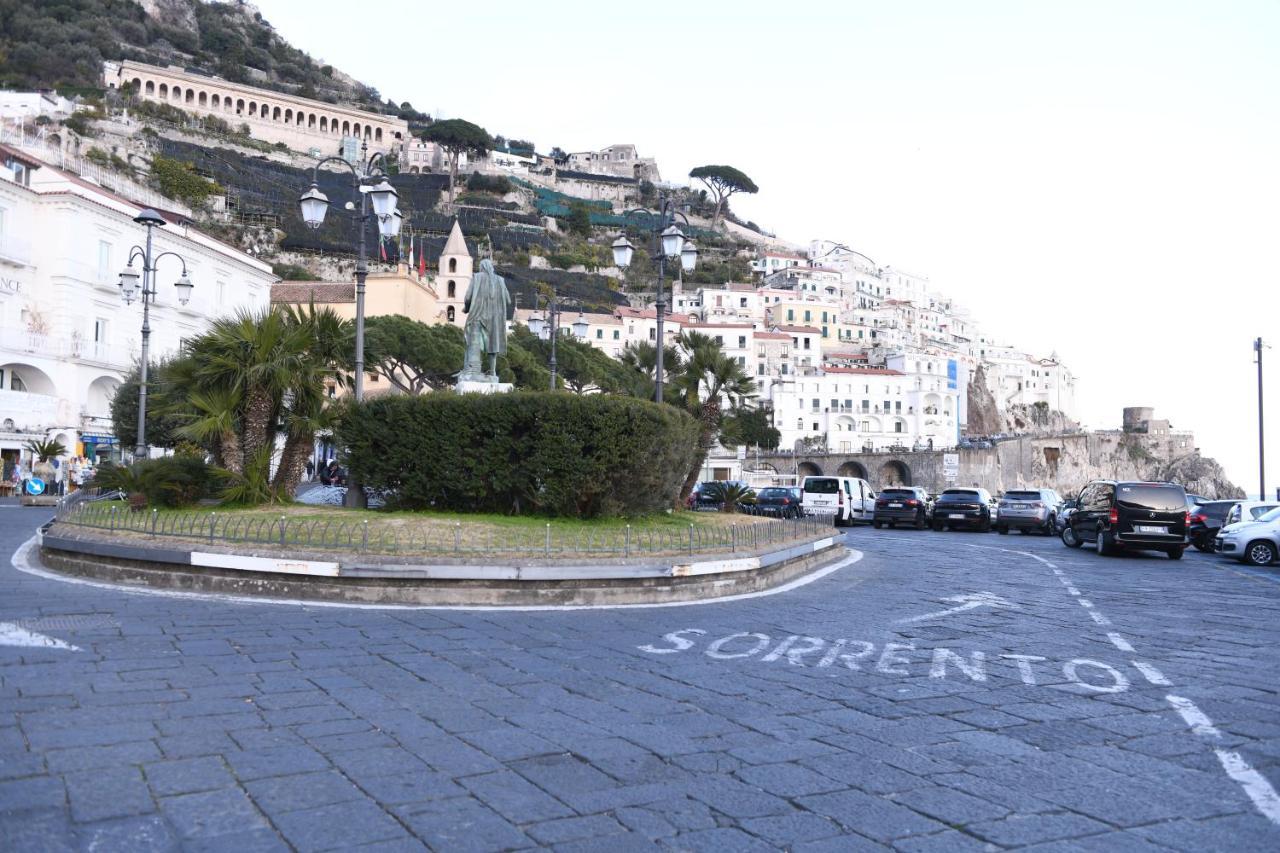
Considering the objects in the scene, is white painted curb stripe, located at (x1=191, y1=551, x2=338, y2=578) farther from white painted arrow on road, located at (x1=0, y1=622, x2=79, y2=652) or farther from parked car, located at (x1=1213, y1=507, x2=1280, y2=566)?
parked car, located at (x1=1213, y1=507, x2=1280, y2=566)

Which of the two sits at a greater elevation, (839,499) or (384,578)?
(839,499)

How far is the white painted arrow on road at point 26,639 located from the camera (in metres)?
6.64

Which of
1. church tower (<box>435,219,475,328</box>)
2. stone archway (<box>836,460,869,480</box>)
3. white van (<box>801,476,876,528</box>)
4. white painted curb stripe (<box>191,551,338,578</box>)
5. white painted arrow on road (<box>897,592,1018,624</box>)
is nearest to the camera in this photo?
white painted curb stripe (<box>191,551,338,578</box>)

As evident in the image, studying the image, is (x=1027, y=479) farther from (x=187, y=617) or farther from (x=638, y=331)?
(x=187, y=617)

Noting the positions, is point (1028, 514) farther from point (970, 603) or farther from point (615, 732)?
point (615, 732)

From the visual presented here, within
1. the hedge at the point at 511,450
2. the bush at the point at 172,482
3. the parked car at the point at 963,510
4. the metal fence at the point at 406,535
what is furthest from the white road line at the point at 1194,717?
the parked car at the point at 963,510

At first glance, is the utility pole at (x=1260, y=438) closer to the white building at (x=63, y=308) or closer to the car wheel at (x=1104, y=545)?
the car wheel at (x=1104, y=545)

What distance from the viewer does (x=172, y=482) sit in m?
14.2

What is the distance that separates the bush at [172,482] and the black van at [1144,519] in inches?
723

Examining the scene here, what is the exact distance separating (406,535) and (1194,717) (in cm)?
884

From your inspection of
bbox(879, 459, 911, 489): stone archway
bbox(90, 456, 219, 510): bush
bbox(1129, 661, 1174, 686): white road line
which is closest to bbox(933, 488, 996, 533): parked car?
bbox(90, 456, 219, 510): bush

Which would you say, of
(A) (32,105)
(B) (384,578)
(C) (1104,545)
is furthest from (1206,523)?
(A) (32,105)

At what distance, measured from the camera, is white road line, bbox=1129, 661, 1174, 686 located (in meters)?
6.55

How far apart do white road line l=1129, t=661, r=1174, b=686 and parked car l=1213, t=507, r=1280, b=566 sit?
16.4m
